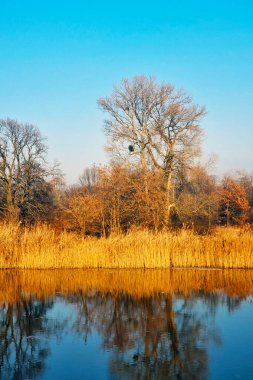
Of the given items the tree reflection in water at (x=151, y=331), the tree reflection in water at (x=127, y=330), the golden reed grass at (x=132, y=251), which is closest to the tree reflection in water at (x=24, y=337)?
the tree reflection in water at (x=127, y=330)

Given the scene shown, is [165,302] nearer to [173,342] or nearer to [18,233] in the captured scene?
[173,342]

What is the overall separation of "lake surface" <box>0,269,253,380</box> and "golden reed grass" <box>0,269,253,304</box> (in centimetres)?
3

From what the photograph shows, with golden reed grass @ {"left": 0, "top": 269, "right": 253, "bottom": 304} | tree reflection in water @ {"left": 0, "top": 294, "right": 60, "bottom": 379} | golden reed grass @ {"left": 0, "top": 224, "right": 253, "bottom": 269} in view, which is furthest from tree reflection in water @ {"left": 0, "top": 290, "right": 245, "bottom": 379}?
golden reed grass @ {"left": 0, "top": 224, "right": 253, "bottom": 269}

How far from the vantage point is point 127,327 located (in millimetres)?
7426

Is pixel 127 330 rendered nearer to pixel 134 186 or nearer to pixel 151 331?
pixel 151 331

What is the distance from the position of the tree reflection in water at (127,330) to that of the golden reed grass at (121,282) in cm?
39

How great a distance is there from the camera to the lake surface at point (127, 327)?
17.8 feet

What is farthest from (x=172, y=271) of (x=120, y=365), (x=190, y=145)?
(x=190, y=145)

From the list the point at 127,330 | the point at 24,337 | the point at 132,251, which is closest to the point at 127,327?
the point at 127,330

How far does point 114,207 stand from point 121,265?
3.99m

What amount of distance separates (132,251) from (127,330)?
6890 millimetres

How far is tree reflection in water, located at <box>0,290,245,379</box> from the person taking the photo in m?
5.45

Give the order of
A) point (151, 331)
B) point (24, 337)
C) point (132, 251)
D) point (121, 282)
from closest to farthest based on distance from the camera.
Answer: point (24, 337)
point (151, 331)
point (121, 282)
point (132, 251)

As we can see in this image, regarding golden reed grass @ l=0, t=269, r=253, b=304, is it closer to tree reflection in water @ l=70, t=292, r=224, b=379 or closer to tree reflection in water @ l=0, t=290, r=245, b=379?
tree reflection in water @ l=0, t=290, r=245, b=379
